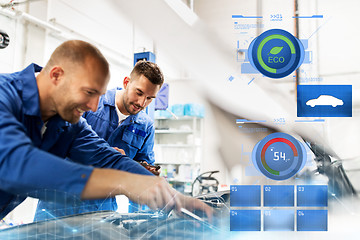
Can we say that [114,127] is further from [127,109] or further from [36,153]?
[36,153]

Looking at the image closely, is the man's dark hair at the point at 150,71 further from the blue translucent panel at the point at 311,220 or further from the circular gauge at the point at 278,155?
the blue translucent panel at the point at 311,220

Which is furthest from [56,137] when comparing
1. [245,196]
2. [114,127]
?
[245,196]

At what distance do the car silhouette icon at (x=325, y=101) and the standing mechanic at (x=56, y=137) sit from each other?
0.35 m

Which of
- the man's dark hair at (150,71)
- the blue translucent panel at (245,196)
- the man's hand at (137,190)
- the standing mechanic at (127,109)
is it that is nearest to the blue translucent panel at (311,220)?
the blue translucent panel at (245,196)

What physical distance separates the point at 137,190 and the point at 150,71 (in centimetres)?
32

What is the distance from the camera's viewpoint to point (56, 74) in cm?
44

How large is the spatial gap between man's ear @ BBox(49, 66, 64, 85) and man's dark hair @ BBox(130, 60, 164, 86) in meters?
0.26

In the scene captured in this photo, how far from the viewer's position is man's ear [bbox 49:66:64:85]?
1.44 ft

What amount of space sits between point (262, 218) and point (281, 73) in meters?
0.33

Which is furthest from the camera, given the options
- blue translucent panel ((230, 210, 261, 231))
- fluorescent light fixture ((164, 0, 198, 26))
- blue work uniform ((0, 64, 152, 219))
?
fluorescent light fixture ((164, 0, 198, 26))

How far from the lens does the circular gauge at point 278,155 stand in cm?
64

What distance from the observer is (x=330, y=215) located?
0.63 metres

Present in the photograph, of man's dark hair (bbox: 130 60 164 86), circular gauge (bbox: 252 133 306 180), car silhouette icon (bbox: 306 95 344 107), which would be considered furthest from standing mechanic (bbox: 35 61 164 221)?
car silhouette icon (bbox: 306 95 344 107)

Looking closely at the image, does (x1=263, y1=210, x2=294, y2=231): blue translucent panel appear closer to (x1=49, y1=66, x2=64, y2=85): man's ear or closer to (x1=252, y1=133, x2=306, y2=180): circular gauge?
Answer: (x1=252, y1=133, x2=306, y2=180): circular gauge
